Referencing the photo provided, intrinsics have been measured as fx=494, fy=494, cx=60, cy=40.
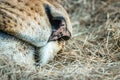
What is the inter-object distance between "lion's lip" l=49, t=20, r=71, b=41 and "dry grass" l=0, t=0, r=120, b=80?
0.22 m

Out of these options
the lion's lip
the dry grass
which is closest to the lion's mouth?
the lion's lip

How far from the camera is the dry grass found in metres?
3.76

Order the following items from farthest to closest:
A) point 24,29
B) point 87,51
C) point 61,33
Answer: point 87,51, point 61,33, point 24,29

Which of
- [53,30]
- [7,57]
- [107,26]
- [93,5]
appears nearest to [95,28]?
[107,26]

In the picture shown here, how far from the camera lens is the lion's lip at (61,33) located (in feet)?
13.1

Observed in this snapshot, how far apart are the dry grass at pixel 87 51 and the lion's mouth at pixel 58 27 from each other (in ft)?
0.77

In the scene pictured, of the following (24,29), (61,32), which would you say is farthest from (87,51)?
(24,29)

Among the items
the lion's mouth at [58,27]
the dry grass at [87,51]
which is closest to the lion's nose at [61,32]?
the lion's mouth at [58,27]

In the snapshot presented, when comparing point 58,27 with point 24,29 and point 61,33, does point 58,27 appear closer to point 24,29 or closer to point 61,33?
point 61,33

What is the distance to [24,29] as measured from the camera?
3764mm

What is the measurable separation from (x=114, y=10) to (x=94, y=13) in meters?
0.24

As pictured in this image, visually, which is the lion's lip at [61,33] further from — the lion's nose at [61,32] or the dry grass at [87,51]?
the dry grass at [87,51]

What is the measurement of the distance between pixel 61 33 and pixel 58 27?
0.06 meters

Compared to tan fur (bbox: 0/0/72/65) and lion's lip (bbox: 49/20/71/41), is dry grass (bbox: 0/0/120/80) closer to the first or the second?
tan fur (bbox: 0/0/72/65)
